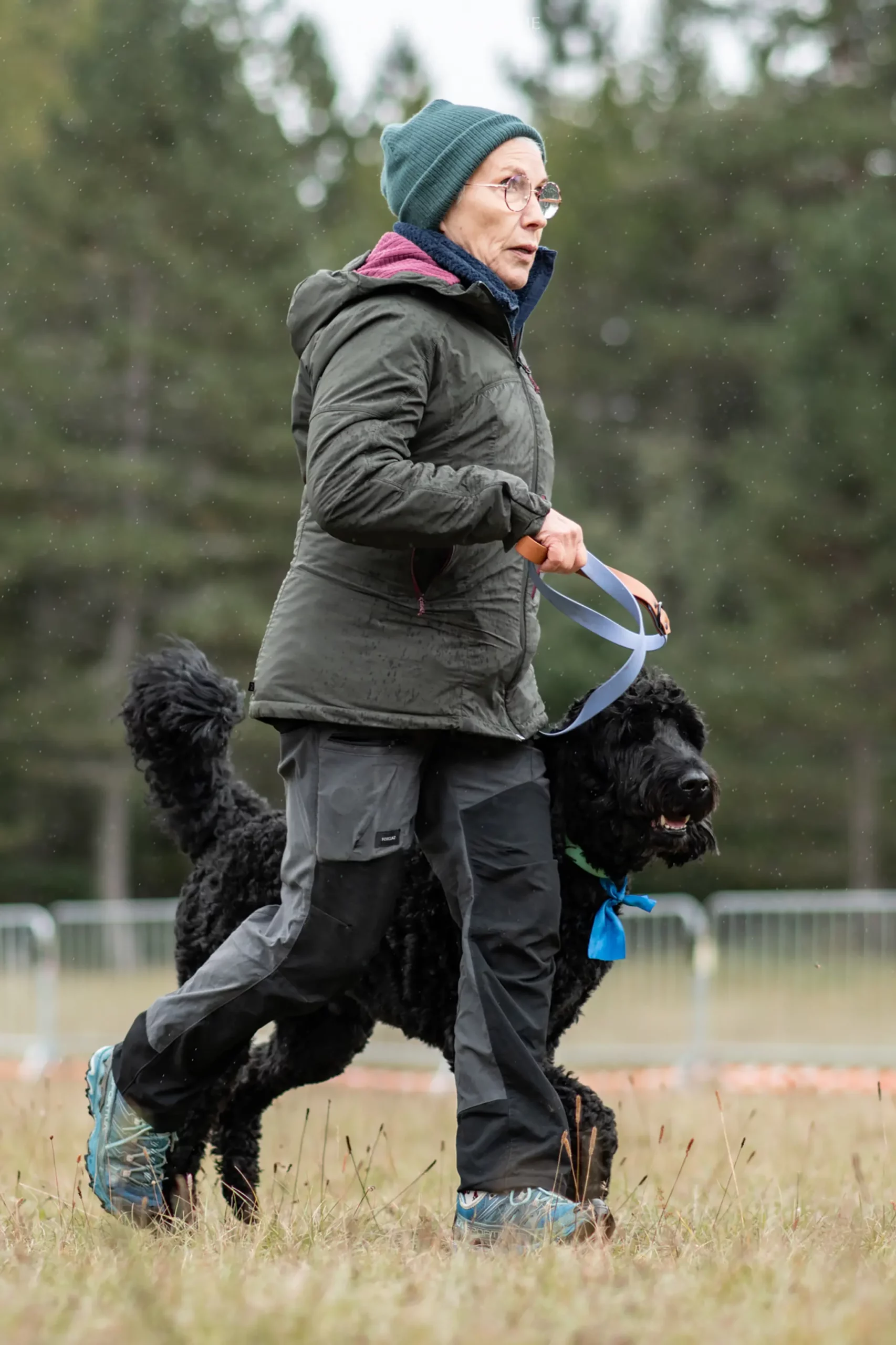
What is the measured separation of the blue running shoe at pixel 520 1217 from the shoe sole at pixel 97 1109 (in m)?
0.86

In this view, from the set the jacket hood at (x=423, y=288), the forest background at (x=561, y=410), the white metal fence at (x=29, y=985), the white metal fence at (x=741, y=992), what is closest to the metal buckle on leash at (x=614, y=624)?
the jacket hood at (x=423, y=288)

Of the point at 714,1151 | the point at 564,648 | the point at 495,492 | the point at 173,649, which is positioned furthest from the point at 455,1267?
the point at 564,648

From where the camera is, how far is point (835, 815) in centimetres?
2380

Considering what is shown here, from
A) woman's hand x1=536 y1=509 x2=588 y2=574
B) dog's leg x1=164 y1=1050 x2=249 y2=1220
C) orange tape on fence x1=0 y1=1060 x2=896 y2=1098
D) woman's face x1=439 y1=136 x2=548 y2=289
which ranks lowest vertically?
orange tape on fence x1=0 y1=1060 x2=896 y2=1098

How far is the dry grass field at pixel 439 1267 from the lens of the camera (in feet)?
7.65

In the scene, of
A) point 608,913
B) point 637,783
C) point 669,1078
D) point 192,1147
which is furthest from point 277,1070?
point 669,1078

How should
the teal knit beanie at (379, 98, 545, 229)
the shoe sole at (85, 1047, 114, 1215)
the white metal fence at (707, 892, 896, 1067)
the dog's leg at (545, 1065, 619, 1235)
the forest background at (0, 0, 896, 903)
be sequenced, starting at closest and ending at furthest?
the dog's leg at (545, 1065, 619, 1235) → the teal knit beanie at (379, 98, 545, 229) → the shoe sole at (85, 1047, 114, 1215) → the white metal fence at (707, 892, 896, 1067) → the forest background at (0, 0, 896, 903)

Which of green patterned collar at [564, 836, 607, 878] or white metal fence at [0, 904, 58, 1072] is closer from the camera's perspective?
green patterned collar at [564, 836, 607, 878]

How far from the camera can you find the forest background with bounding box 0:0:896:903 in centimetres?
2098

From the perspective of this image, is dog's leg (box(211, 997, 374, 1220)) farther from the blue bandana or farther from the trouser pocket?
the blue bandana

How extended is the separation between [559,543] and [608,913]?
92cm

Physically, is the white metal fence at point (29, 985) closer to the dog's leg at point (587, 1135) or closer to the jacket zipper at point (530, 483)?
the dog's leg at point (587, 1135)

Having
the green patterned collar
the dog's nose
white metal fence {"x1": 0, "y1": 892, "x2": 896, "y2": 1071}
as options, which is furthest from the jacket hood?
white metal fence {"x1": 0, "y1": 892, "x2": 896, "y2": 1071}

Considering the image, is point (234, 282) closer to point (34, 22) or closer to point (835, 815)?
point (34, 22)
